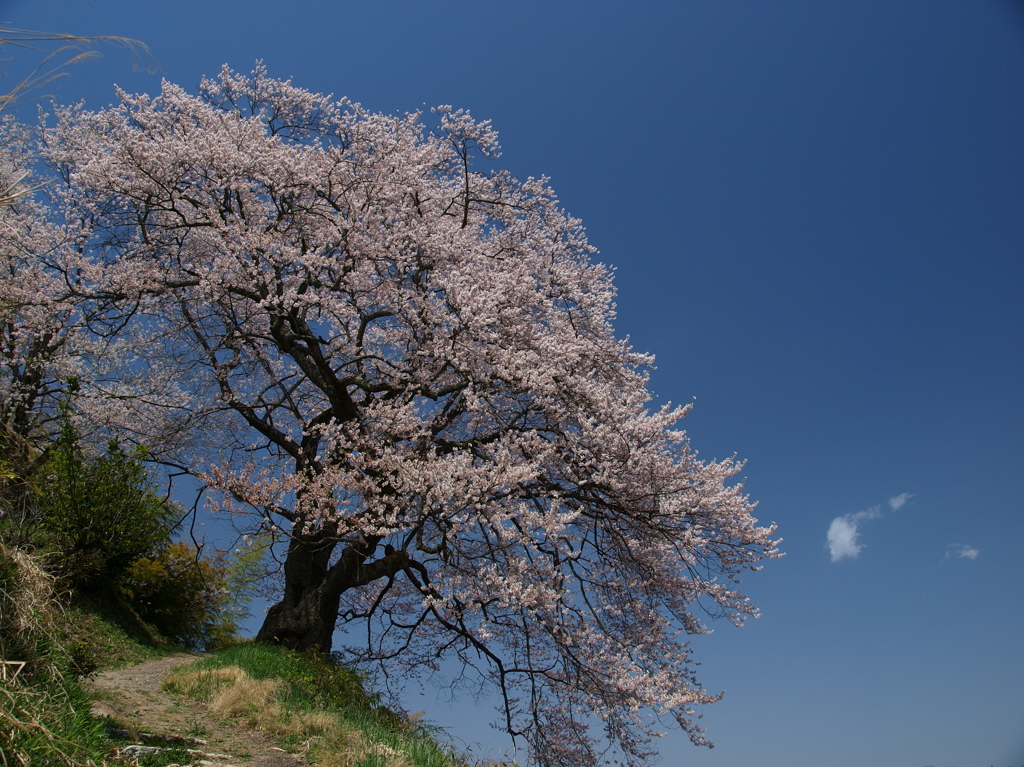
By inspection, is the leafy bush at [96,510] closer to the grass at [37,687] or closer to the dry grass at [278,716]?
the dry grass at [278,716]

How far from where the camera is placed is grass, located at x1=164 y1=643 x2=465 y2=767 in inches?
206

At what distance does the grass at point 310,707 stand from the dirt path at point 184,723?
0.14 m

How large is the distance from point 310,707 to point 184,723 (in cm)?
121

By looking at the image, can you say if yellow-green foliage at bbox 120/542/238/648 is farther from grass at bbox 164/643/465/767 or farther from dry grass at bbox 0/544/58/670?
dry grass at bbox 0/544/58/670

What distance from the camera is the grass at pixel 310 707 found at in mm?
5234

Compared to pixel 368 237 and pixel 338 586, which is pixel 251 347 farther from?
pixel 338 586

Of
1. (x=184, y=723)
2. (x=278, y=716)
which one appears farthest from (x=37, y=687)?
(x=278, y=716)

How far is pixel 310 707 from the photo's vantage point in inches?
259

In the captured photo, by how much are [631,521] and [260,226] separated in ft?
23.8

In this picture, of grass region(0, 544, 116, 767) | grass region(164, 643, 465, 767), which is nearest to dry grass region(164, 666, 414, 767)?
grass region(164, 643, 465, 767)

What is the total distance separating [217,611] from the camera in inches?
475

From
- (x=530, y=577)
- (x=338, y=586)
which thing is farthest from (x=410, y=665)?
(x=530, y=577)

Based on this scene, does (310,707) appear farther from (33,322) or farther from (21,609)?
(33,322)

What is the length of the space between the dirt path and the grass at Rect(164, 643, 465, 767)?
14 centimetres
